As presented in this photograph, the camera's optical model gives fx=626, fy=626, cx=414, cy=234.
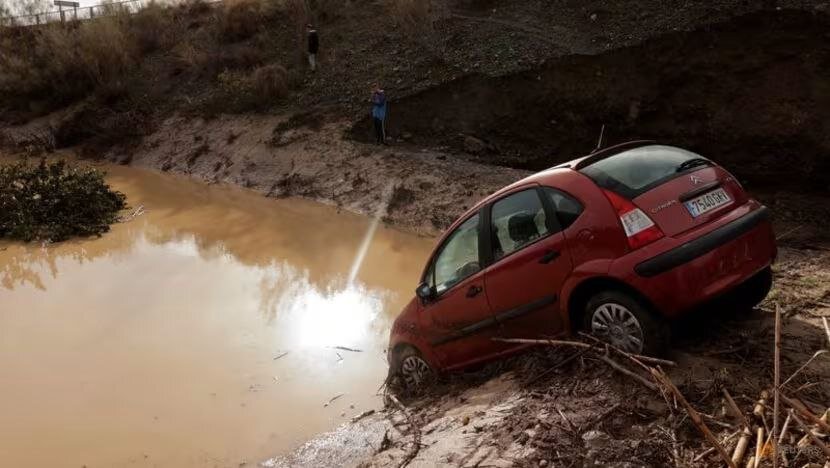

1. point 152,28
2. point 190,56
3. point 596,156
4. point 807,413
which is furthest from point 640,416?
point 152,28

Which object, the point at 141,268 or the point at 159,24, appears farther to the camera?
the point at 159,24

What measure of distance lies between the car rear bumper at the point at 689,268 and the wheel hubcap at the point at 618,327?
216mm

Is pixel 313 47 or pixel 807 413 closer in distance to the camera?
pixel 807 413

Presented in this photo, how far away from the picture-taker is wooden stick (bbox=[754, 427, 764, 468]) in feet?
9.16

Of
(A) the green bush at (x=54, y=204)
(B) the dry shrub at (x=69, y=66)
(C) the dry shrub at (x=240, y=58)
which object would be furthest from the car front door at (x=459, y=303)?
(B) the dry shrub at (x=69, y=66)

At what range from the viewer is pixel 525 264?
4.57 m

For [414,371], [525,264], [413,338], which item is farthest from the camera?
[414,371]

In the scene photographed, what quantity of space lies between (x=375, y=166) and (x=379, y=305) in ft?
18.1

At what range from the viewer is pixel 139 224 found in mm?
13953

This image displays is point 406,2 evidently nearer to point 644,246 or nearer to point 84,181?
point 84,181

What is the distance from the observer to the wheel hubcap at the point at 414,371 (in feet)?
19.1

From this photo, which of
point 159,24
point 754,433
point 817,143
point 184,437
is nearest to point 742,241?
point 754,433

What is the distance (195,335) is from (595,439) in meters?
6.20

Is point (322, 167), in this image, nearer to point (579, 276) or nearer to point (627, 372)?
point (579, 276)
